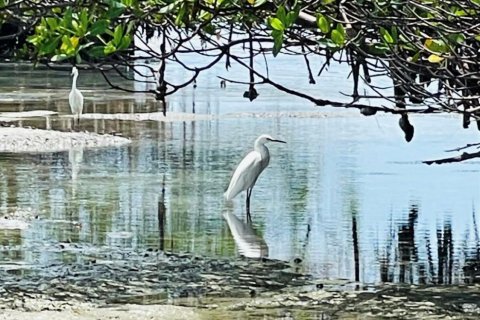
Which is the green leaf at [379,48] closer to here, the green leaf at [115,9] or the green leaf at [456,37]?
the green leaf at [456,37]

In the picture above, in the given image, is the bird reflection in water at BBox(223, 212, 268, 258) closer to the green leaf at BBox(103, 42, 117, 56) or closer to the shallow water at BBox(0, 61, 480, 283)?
the shallow water at BBox(0, 61, 480, 283)

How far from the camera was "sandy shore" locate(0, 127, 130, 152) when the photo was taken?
17328 mm

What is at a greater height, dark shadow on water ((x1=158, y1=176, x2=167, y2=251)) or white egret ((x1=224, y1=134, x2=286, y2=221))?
white egret ((x1=224, y1=134, x2=286, y2=221))

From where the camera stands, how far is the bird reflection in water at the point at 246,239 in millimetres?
9914

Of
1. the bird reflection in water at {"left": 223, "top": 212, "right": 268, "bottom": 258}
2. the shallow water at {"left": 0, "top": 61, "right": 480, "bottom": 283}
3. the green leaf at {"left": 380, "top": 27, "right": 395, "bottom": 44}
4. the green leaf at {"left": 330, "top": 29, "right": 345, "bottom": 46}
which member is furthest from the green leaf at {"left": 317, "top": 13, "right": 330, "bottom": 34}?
the bird reflection in water at {"left": 223, "top": 212, "right": 268, "bottom": 258}

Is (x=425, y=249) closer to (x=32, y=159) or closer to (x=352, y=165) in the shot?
(x=352, y=165)

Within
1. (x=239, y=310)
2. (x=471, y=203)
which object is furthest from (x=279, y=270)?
(x=471, y=203)

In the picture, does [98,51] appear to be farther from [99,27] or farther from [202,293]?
[202,293]

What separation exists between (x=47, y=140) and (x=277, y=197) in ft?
19.3

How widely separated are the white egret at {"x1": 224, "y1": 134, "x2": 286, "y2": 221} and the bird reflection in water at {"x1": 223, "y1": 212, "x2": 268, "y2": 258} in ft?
1.09

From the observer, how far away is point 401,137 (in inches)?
761

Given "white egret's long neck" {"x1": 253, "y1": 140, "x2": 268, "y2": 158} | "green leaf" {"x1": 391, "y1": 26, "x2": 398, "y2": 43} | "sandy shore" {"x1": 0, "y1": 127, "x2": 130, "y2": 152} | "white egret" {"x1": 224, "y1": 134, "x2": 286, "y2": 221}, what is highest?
"green leaf" {"x1": 391, "y1": 26, "x2": 398, "y2": 43}

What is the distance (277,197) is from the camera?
13.1 m

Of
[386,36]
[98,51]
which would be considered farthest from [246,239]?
[386,36]
